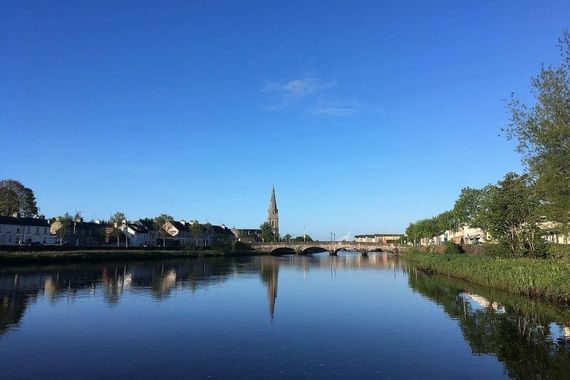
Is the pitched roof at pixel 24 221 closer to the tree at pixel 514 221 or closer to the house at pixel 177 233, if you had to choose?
the house at pixel 177 233

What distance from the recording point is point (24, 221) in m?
130

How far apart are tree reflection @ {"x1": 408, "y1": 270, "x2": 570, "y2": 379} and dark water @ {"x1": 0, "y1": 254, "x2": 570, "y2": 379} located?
7 cm

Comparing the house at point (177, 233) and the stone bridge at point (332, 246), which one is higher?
the house at point (177, 233)

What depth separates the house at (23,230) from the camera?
11981 cm

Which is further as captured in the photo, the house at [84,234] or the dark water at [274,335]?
the house at [84,234]

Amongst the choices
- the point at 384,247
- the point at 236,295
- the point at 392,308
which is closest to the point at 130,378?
the point at 392,308

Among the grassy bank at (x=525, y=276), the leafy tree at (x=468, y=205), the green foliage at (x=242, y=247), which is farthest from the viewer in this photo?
the green foliage at (x=242, y=247)

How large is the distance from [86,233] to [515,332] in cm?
14276

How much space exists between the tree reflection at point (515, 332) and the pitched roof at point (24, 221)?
112722 mm

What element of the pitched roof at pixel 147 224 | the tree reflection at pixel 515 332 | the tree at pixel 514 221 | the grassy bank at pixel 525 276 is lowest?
the tree reflection at pixel 515 332

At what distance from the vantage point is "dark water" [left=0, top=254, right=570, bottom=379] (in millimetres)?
20156

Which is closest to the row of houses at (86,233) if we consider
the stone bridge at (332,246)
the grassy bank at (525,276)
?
the stone bridge at (332,246)

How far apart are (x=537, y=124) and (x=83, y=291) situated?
141ft

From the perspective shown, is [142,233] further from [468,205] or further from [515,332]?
[515,332]
